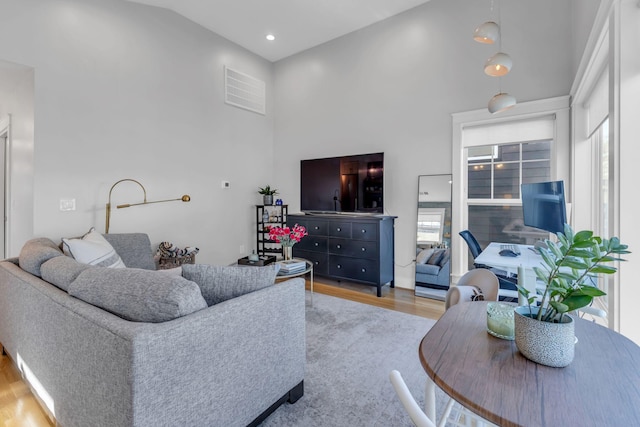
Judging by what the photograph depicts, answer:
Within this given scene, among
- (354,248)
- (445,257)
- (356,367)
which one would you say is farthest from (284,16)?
(356,367)

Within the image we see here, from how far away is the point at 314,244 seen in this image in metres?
4.14

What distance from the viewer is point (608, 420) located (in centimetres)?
62

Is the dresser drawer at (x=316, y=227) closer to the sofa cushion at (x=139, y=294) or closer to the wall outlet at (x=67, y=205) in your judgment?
the wall outlet at (x=67, y=205)

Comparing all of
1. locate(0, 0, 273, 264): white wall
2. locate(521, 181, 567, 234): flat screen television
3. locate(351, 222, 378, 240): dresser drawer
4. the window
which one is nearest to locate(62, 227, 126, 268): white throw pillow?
locate(0, 0, 273, 264): white wall

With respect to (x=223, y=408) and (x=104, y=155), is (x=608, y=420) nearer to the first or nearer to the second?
(x=223, y=408)

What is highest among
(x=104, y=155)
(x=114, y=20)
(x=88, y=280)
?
(x=114, y=20)

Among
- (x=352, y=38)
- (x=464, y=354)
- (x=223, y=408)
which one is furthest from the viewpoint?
(x=352, y=38)

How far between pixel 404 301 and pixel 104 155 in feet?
12.0

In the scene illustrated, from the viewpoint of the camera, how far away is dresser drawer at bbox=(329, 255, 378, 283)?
364cm

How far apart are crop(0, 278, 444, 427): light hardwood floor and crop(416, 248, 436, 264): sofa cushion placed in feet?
1.37

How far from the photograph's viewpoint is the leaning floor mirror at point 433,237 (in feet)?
11.6

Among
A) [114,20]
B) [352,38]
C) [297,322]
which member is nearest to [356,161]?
[352,38]

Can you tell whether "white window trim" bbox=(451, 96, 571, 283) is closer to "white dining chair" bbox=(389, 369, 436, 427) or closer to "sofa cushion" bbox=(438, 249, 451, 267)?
"sofa cushion" bbox=(438, 249, 451, 267)

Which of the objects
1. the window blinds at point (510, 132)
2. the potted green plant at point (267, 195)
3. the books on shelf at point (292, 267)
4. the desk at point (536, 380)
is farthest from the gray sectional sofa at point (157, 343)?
the potted green plant at point (267, 195)
